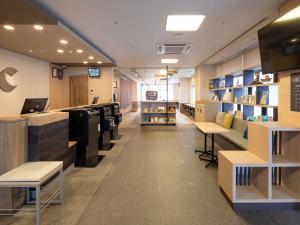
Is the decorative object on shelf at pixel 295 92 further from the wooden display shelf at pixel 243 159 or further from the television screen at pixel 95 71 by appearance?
the television screen at pixel 95 71

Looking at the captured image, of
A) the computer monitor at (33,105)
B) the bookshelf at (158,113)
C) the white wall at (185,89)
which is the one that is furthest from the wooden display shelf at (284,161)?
the white wall at (185,89)

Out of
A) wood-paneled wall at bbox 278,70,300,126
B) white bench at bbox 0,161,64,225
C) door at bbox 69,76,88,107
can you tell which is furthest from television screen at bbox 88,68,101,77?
wood-paneled wall at bbox 278,70,300,126

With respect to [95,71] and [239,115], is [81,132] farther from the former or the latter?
[95,71]

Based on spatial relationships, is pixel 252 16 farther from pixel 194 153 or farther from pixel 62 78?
pixel 62 78

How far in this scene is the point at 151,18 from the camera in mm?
4152

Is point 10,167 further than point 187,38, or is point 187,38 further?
point 187,38

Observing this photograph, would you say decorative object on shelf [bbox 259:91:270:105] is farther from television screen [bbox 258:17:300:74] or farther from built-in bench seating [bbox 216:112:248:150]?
television screen [bbox 258:17:300:74]

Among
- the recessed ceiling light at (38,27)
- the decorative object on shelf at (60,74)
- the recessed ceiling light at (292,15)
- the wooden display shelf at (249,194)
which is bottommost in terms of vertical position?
the wooden display shelf at (249,194)

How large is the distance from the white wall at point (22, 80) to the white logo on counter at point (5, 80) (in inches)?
3.5

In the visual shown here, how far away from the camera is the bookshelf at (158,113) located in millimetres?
10500

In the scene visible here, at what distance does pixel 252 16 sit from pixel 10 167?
4.49 meters

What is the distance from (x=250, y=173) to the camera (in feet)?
10.7

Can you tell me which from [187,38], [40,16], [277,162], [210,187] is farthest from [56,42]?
[277,162]

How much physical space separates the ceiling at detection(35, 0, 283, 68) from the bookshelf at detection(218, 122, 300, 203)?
2021 mm
